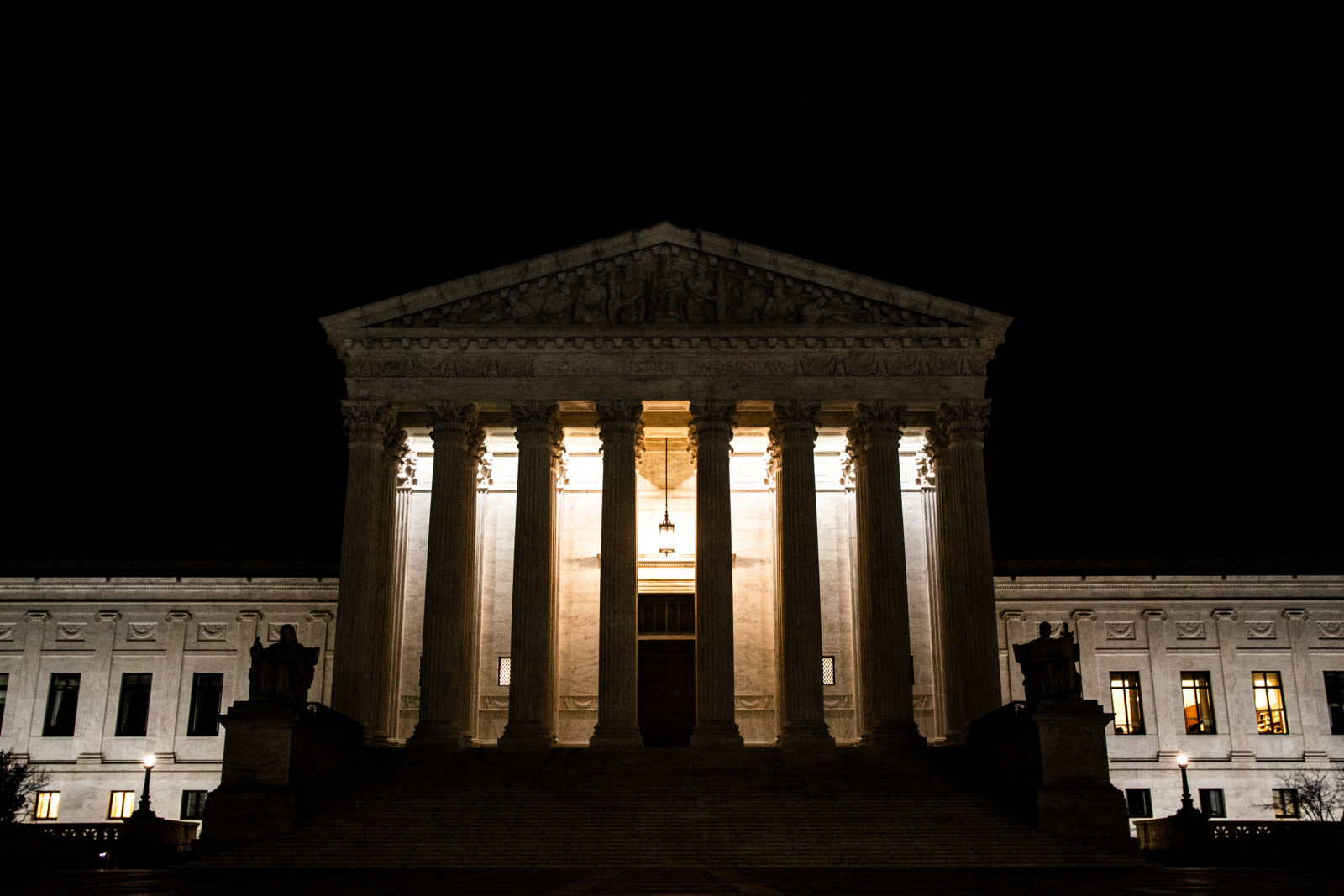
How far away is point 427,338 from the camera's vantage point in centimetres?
3938

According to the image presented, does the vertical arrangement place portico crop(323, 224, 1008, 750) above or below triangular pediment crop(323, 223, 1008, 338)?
below

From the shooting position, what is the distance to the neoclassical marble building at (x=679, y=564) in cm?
3750

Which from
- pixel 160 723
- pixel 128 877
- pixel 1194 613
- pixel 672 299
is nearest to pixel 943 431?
pixel 672 299

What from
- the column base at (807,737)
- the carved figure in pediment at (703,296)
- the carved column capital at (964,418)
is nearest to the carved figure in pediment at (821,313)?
the carved figure in pediment at (703,296)

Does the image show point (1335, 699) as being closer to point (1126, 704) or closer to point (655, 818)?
point (1126, 704)

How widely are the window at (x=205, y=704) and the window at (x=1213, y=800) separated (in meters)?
36.2

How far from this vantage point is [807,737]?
36188 millimetres

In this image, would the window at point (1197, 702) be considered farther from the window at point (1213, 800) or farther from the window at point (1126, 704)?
the window at point (1213, 800)

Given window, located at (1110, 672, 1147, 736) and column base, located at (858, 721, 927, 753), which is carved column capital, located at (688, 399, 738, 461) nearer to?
column base, located at (858, 721, 927, 753)

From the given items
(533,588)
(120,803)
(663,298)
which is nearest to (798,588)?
(533,588)

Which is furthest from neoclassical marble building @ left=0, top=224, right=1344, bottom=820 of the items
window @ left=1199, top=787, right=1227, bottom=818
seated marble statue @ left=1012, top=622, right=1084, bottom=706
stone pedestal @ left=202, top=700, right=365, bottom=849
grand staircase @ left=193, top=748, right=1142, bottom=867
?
seated marble statue @ left=1012, top=622, right=1084, bottom=706

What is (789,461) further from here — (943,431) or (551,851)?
(551,851)

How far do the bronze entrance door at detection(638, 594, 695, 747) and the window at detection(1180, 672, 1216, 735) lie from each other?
741 inches

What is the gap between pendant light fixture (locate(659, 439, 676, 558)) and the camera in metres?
42.3
